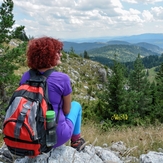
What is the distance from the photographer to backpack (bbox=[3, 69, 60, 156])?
273 centimetres

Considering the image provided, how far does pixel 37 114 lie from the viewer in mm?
2820

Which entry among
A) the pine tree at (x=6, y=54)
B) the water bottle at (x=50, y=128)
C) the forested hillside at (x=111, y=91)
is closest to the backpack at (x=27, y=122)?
the water bottle at (x=50, y=128)

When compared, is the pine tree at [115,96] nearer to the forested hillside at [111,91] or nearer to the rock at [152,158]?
the forested hillside at [111,91]

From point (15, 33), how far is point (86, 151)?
370 inches

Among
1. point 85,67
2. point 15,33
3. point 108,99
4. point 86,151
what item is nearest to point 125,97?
point 108,99

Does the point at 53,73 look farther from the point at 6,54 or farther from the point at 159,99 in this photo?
the point at 159,99

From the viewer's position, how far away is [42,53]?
319cm

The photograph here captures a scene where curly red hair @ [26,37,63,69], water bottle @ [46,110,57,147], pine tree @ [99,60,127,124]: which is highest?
curly red hair @ [26,37,63,69]

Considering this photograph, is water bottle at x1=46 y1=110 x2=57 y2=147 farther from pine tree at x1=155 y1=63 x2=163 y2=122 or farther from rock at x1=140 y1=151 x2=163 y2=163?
pine tree at x1=155 y1=63 x2=163 y2=122

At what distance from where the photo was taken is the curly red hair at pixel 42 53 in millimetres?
3193

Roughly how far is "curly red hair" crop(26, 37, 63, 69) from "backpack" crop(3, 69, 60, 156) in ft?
1.31

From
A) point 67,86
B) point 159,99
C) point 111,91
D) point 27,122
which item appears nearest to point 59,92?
point 67,86

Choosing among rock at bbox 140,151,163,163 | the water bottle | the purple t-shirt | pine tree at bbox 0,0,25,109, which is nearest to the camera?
the water bottle

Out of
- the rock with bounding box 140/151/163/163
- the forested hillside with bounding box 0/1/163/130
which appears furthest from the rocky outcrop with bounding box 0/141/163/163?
the forested hillside with bounding box 0/1/163/130
